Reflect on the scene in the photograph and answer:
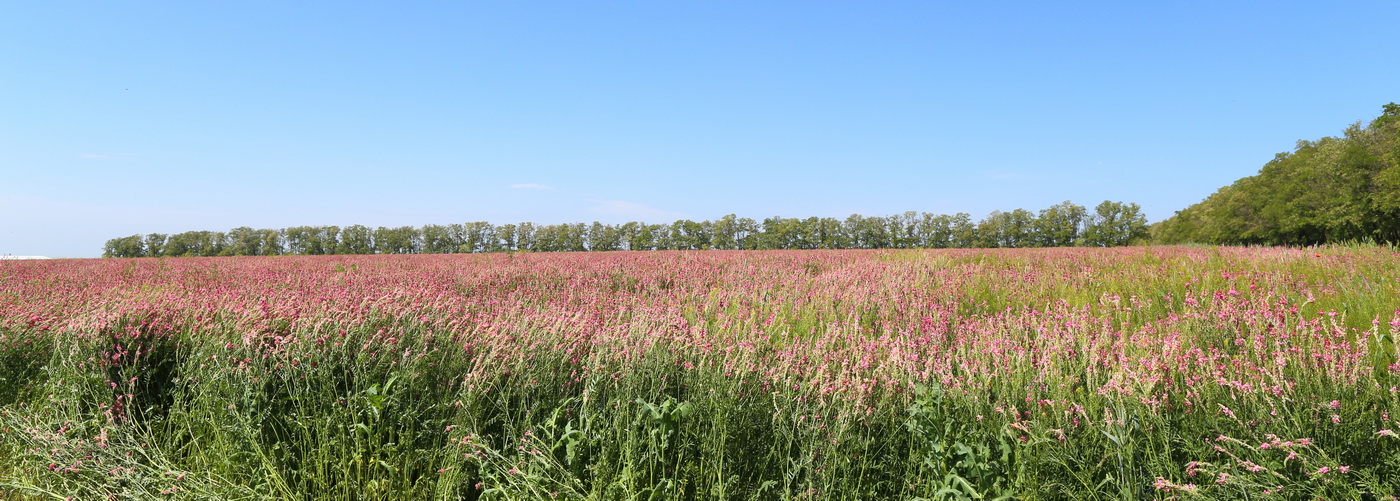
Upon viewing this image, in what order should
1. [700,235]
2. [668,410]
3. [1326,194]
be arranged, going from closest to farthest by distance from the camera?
[668,410], [1326,194], [700,235]

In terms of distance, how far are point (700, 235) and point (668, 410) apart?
65.8 metres

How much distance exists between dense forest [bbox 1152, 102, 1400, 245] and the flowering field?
34.2 meters

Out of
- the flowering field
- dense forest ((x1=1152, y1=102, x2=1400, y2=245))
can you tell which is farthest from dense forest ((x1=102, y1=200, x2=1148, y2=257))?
the flowering field

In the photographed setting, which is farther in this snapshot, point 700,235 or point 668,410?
point 700,235

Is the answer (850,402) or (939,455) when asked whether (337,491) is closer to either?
(850,402)

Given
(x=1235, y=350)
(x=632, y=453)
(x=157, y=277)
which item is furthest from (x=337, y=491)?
(x=157, y=277)

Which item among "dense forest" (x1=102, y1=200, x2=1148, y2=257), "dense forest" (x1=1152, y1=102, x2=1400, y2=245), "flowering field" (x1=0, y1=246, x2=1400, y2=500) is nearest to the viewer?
"flowering field" (x1=0, y1=246, x2=1400, y2=500)

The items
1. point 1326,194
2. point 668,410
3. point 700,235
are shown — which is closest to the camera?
point 668,410

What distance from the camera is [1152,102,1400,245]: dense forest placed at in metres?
34.0

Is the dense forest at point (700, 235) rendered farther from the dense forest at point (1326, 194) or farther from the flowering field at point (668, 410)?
the flowering field at point (668, 410)

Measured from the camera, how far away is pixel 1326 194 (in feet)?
121

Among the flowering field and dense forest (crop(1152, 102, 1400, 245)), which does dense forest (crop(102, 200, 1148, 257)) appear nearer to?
dense forest (crop(1152, 102, 1400, 245))

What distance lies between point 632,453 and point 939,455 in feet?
3.56

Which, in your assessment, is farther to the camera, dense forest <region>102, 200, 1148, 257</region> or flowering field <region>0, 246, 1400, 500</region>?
dense forest <region>102, 200, 1148, 257</region>
